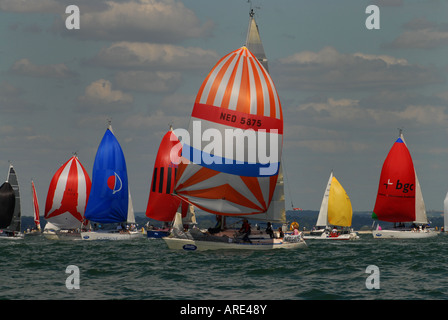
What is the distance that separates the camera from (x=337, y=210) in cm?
9419

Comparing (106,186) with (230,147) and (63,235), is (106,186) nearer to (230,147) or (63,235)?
(63,235)

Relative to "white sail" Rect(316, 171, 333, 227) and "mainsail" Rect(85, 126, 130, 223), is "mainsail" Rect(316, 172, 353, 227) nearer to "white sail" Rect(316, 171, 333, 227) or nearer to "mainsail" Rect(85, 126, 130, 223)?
"white sail" Rect(316, 171, 333, 227)

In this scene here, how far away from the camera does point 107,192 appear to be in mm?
74438

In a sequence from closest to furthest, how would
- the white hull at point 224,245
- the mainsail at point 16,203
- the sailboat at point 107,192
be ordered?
1. the white hull at point 224,245
2. the sailboat at point 107,192
3. the mainsail at point 16,203

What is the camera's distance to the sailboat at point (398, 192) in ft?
264

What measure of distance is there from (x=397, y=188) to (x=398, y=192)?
19.9 inches

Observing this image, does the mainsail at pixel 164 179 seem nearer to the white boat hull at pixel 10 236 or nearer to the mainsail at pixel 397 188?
the white boat hull at pixel 10 236

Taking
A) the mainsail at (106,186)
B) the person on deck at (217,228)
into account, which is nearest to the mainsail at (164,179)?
the mainsail at (106,186)

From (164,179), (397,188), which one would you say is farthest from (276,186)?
(397,188)

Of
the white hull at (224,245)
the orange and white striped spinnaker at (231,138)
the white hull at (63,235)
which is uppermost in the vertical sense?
the orange and white striped spinnaker at (231,138)

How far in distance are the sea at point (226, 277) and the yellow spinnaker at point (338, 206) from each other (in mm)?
46844
